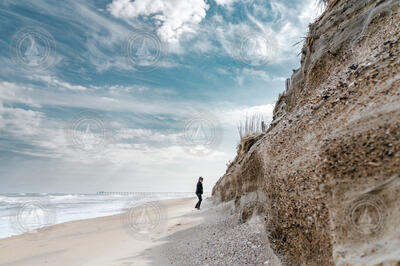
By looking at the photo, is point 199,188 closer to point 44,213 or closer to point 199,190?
point 199,190

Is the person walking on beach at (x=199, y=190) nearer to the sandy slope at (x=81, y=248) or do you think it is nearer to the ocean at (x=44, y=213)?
the sandy slope at (x=81, y=248)

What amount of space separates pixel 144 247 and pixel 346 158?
6278 mm

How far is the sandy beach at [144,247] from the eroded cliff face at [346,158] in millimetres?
916

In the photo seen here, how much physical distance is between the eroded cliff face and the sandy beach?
916 millimetres

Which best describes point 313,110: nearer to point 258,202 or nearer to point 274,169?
point 274,169

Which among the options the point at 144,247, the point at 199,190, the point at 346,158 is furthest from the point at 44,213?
the point at 346,158

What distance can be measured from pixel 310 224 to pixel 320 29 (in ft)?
14.8

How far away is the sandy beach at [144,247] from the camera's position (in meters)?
4.57

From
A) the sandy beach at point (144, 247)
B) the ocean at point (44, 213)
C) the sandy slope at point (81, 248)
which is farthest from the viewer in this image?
the ocean at point (44, 213)

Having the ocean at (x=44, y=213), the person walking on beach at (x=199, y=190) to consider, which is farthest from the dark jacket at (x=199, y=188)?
the ocean at (x=44, y=213)

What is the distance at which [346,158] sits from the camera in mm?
2635

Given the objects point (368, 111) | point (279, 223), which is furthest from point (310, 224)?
point (368, 111)

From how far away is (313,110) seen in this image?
3758 mm

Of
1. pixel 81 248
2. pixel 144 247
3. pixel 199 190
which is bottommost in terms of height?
pixel 81 248
